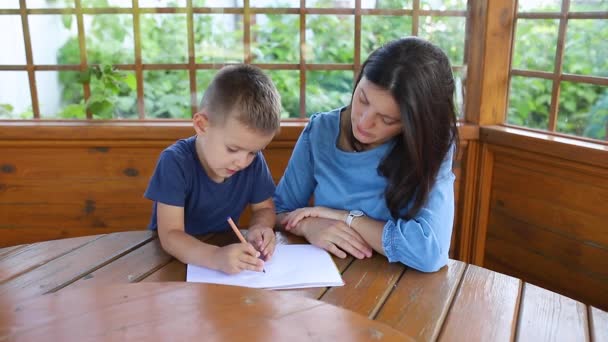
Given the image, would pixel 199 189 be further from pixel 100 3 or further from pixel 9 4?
pixel 9 4

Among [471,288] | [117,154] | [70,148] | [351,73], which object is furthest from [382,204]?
[70,148]

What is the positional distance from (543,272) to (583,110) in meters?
0.61

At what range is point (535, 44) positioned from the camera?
2068 mm

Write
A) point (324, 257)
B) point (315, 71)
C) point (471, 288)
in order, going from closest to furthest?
1. point (471, 288)
2. point (324, 257)
3. point (315, 71)

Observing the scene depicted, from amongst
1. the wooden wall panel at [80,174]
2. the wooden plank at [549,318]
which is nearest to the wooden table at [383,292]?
the wooden plank at [549,318]

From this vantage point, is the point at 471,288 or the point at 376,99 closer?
the point at 471,288

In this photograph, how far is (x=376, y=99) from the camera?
135 cm

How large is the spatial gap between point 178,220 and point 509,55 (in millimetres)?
1462

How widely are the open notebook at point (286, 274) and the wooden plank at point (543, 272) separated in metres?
1.12

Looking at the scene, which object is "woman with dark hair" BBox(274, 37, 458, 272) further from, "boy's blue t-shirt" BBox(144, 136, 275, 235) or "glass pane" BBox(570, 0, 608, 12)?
"glass pane" BBox(570, 0, 608, 12)

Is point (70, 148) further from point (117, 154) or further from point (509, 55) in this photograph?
point (509, 55)

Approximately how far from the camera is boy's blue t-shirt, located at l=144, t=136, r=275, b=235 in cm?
136

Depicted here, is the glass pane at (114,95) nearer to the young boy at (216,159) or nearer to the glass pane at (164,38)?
the glass pane at (164,38)

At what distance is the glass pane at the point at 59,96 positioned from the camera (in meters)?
2.24
